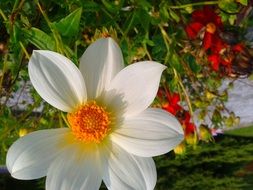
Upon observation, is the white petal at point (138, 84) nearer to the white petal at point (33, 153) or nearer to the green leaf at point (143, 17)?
the white petal at point (33, 153)

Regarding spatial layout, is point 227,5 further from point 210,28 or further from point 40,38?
point 40,38

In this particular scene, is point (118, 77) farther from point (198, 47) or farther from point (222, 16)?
point (222, 16)

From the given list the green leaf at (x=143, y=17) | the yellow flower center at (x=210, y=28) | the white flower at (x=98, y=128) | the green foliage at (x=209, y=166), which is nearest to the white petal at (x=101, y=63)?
the white flower at (x=98, y=128)

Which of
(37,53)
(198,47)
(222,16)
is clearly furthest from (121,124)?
(222,16)

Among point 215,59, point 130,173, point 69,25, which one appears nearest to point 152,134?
point 130,173

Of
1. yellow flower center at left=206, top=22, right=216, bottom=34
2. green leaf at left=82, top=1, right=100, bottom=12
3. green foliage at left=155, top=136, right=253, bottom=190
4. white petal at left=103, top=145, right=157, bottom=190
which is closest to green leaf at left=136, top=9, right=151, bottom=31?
green leaf at left=82, top=1, right=100, bottom=12

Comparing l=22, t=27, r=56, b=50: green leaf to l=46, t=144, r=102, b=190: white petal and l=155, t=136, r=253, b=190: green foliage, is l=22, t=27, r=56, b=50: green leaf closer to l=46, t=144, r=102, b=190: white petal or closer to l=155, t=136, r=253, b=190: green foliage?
l=46, t=144, r=102, b=190: white petal
